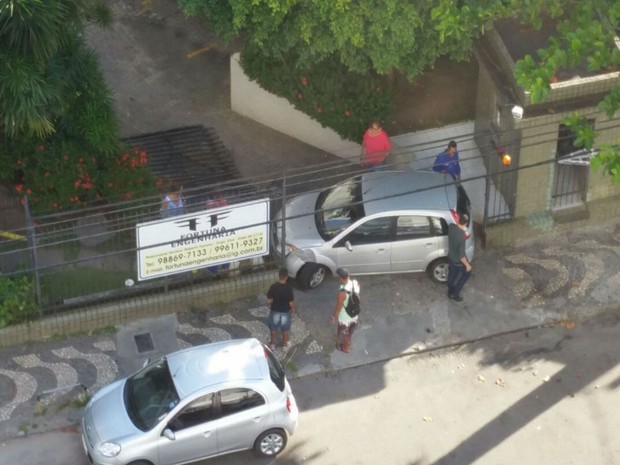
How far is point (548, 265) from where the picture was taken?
17844 millimetres

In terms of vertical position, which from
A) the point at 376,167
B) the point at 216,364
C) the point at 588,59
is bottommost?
the point at 216,364

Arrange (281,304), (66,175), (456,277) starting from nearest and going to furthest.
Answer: (281,304)
(456,277)
(66,175)

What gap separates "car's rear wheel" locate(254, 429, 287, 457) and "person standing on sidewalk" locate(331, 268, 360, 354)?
7.07 ft

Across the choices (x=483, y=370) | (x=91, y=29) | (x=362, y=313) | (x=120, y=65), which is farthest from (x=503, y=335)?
(x=91, y=29)

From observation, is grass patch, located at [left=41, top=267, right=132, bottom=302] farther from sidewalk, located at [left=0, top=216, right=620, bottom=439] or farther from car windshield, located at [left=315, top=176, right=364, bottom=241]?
car windshield, located at [left=315, top=176, right=364, bottom=241]

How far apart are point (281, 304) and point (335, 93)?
17.6 ft

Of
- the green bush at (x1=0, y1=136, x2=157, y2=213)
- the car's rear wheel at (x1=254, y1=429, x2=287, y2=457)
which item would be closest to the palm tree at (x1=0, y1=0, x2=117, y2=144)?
the green bush at (x1=0, y1=136, x2=157, y2=213)

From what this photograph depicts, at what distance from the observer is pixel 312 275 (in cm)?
1702

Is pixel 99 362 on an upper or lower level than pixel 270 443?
upper

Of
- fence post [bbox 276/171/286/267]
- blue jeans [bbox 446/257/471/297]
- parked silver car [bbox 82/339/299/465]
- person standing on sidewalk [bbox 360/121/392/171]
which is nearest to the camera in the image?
parked silver car [bbox 82/339/299/465]

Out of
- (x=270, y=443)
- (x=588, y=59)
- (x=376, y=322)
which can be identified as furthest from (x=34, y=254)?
(x=588, y=59)

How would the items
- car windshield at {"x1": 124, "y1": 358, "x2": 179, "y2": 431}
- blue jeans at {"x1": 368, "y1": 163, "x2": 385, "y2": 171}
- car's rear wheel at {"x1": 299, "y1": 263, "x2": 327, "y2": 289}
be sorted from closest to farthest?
car windshield at {"x1": 124, "y1": 358, "x2": 179, "y2": 431}, car's rear wheel at {"x1": 299, "y1": 263, "x2": 327, "y2": 289}, blue jeans at {"x1": 368, "y1": 163, "x2": 385, "y2": 171}

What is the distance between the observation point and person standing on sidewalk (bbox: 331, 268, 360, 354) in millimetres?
15383

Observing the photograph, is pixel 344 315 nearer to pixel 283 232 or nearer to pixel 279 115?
pixel 283 232
